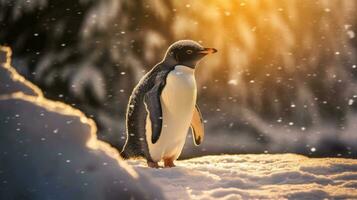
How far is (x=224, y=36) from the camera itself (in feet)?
6.36

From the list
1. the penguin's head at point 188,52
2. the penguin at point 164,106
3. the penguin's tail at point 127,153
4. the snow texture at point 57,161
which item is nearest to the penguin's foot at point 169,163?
the penguin at point 164,106

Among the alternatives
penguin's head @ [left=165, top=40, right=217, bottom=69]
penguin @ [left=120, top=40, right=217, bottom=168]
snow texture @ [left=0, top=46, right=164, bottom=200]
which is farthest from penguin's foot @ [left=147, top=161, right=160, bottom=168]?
snow texture @ [left=0, top=46, right=164, bottom=200]

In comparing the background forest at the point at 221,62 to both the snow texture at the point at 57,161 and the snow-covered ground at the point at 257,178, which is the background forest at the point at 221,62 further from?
the snow texture at the point at 57,161

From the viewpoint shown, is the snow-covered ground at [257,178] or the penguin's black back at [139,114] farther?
the penguin's black back at [139,114]

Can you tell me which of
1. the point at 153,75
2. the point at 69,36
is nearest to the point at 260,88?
the point at 153,75

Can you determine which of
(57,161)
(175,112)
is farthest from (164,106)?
(57,161)

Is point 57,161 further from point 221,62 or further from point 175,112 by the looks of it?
point 221,62

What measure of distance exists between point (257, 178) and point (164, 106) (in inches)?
14.4

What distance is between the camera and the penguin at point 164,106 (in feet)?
5.59

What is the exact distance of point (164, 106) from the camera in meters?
1.75

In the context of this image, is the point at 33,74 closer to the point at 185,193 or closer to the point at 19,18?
the point at 19,18

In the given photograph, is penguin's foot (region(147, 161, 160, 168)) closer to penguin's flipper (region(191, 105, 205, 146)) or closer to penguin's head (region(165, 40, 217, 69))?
penguin's flipper (region(191, 105, 205, 146))

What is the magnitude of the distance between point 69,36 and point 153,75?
38 cm

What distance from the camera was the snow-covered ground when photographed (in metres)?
1.45
